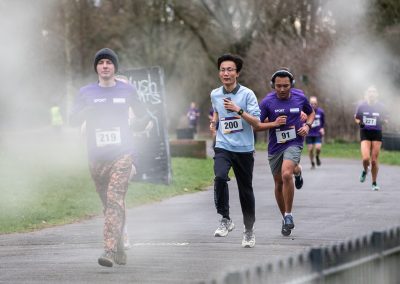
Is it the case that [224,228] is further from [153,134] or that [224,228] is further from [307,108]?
[153,134]

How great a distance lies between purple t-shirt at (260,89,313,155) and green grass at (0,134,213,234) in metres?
3.56

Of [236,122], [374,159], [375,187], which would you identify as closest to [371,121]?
[374,159]

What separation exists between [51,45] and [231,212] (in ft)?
10.9

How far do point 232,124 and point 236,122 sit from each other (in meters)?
0.05

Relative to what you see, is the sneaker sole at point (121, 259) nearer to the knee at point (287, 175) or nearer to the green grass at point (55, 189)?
the knee at point (287, 175)

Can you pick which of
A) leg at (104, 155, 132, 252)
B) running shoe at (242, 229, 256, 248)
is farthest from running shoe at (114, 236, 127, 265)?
running shoe at (242, 229, 256, 248)

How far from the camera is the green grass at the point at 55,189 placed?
52.6ft

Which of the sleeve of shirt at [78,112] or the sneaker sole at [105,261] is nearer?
the sneaker sole at [105,261]

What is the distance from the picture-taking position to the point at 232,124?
12.0 m

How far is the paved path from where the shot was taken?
1019 centimetres

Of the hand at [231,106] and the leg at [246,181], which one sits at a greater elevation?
the hand at [231,106]

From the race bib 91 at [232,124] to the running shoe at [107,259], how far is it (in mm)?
2340

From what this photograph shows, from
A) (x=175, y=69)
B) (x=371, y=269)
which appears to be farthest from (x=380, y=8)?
(x=371, y=269)

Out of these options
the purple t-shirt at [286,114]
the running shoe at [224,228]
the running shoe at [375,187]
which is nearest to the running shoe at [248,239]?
the running shoe at [224,228]
